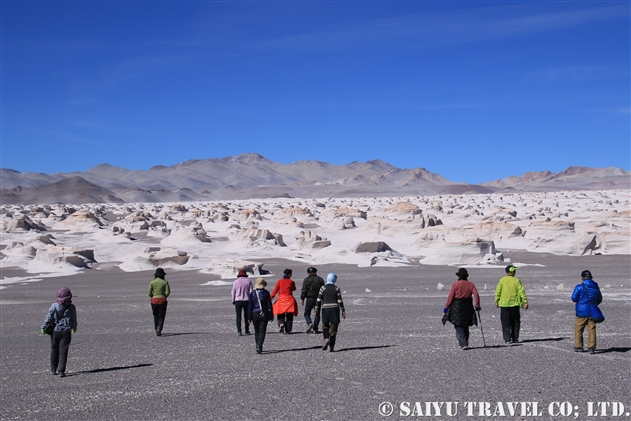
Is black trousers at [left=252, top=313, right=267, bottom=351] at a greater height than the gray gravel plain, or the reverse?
black trousers at [left=252, top=313, right=267, bottom=351]

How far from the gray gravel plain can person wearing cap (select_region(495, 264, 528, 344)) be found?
22 centimetres

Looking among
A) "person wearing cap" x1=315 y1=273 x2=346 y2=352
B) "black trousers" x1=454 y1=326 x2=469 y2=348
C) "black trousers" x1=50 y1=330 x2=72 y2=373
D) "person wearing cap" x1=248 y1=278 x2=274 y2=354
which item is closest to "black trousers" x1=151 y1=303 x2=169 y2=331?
"person wearing cap" x1=248 y1=278 x2=274 y2=354

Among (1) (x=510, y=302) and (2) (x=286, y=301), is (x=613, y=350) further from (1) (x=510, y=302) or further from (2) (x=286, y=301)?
(2) (x=286, y=301)

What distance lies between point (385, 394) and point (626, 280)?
14674mm

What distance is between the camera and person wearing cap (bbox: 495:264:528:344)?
9305 mm

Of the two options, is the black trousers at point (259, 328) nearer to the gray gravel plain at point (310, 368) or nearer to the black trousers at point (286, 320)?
the gray gravel plain at point (310, 368)

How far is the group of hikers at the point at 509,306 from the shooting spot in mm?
8531

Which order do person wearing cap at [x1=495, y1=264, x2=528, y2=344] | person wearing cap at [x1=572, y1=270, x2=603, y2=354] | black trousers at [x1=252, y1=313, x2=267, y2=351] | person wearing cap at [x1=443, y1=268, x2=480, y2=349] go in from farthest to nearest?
person wearing cap at [x1=495, y1=264, x2=528, y2=344] < black trousers at [x1=252, y1=313, x2=267, y2=351] < person wearing cap at [x1=443, y1=268, x2=480, y2=349] < person wearing cap at [x1=572, y1=270, x2=603, y2=354]

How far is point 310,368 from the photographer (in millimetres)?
8117

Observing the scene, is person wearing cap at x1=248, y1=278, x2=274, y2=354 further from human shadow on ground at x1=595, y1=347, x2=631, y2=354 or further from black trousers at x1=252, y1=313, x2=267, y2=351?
human shadow on ground at x1=595, y1=347, x2=631, y2=354

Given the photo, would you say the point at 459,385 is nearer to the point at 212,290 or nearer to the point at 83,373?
the point at 83,373

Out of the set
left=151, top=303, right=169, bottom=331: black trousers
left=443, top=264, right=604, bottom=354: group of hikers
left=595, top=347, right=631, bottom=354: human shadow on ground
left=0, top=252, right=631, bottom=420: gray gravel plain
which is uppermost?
left=443, top=264, right=604, bottom=354: group of hikers

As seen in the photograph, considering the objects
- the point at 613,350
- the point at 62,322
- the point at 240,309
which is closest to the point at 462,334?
the point at 613,350

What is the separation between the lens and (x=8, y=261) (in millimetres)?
25750
